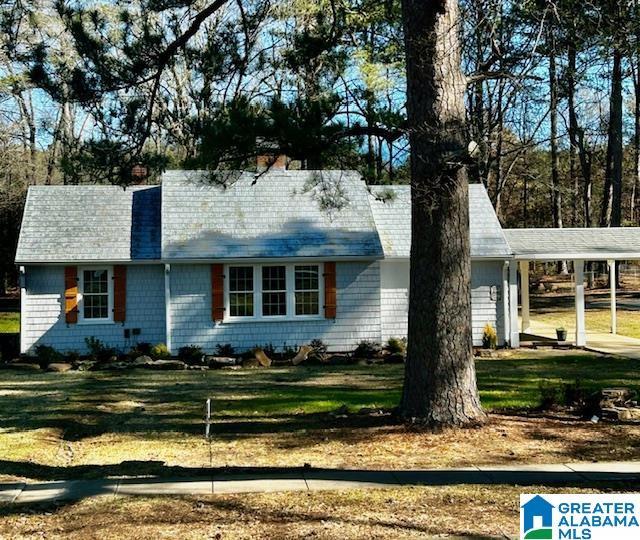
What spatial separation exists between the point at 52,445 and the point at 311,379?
6.56 metres

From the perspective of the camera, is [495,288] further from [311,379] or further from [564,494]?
[564,494]

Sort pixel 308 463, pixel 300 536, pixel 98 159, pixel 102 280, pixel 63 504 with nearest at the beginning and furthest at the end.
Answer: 1. pixel 300 536
2. pixel 63 504
3. pixel 308 463
4. pixel 98 159
5. pixel 102 280

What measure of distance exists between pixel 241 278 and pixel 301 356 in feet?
8.43

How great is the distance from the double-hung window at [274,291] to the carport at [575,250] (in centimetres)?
516

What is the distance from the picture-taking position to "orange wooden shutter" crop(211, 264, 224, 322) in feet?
61.8

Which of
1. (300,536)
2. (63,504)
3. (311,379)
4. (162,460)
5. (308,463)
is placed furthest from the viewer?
(311,379)

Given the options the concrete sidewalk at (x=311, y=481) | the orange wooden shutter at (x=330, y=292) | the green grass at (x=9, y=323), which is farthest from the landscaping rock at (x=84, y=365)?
the concrete sidewalk at (x=311, y=481)

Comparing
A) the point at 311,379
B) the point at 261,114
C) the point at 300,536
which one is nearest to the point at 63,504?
the point at 300,536

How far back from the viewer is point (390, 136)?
372 inches

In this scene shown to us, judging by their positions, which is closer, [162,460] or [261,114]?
[162,460]

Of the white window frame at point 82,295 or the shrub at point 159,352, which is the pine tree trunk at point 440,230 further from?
the white window frame at point 82,295

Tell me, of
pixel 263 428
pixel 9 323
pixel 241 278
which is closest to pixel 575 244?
pixel 241 278

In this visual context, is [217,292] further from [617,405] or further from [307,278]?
[617,405]

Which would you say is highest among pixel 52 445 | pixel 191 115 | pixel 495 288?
pixel 191 115
